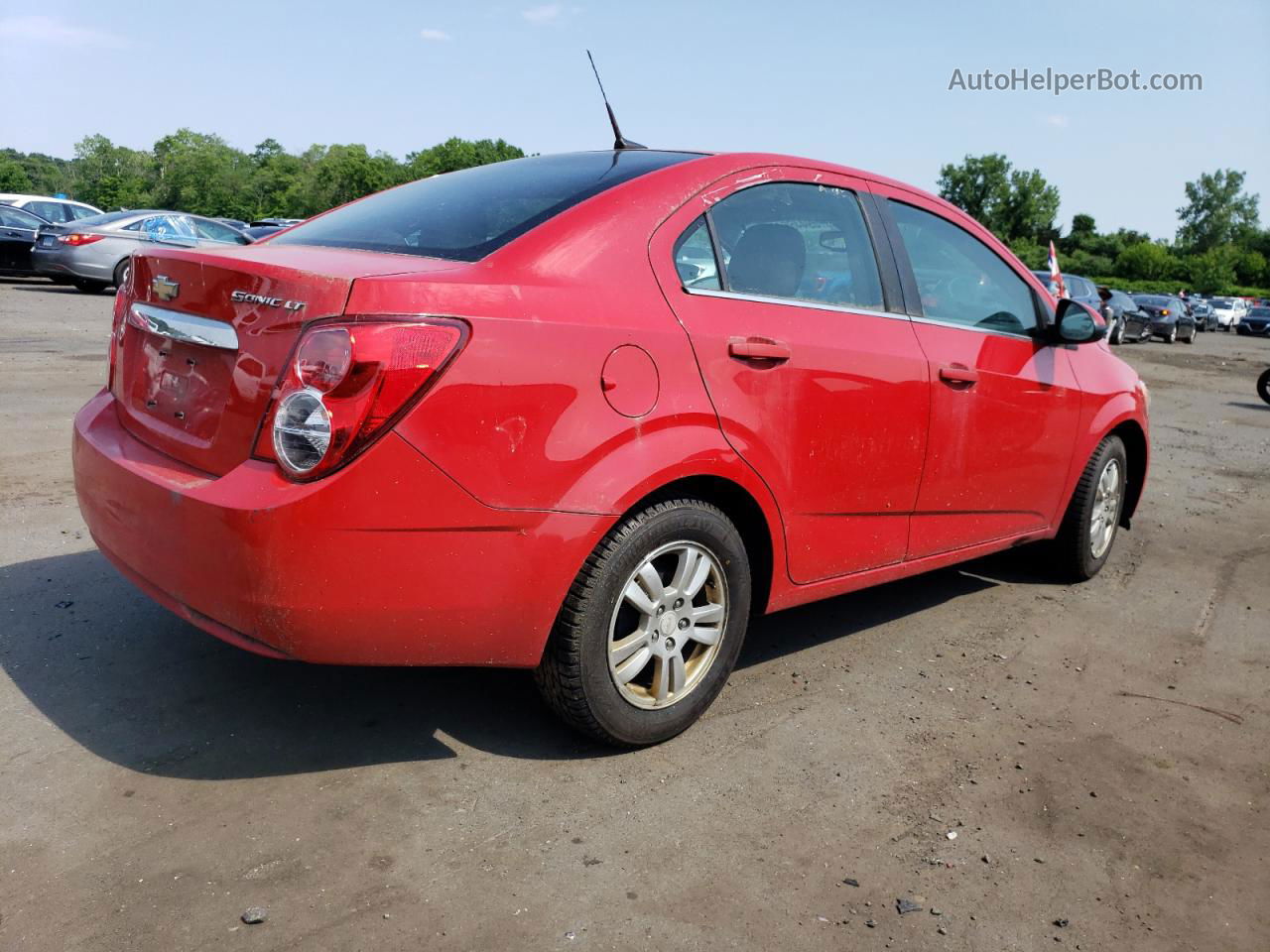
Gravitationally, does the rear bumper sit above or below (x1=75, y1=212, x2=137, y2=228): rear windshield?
below

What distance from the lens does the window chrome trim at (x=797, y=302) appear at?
314 centimetres

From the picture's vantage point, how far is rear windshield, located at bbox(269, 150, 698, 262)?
299 cm

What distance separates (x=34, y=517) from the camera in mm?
4953

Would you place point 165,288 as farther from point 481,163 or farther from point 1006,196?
point 1006,196

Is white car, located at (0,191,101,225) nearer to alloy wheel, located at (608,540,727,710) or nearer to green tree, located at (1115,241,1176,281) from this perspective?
alloy wheel, located at (608,540,727,710)

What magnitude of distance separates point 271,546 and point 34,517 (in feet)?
10.3

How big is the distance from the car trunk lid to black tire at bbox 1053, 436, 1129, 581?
3.37 meters

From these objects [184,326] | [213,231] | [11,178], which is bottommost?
[184,326]

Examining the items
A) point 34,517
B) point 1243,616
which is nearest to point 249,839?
point 34,517

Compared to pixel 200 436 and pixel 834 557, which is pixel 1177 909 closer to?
pixel 834 557

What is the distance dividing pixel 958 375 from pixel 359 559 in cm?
236

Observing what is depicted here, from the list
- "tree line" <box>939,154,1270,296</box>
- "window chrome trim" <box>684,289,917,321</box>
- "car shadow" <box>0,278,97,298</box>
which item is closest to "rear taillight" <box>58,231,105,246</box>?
"car shadow" <box>0,278,97,298</box>

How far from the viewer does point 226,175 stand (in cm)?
13875

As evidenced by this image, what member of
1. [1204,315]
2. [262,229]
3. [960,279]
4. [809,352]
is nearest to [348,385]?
[809,352]
